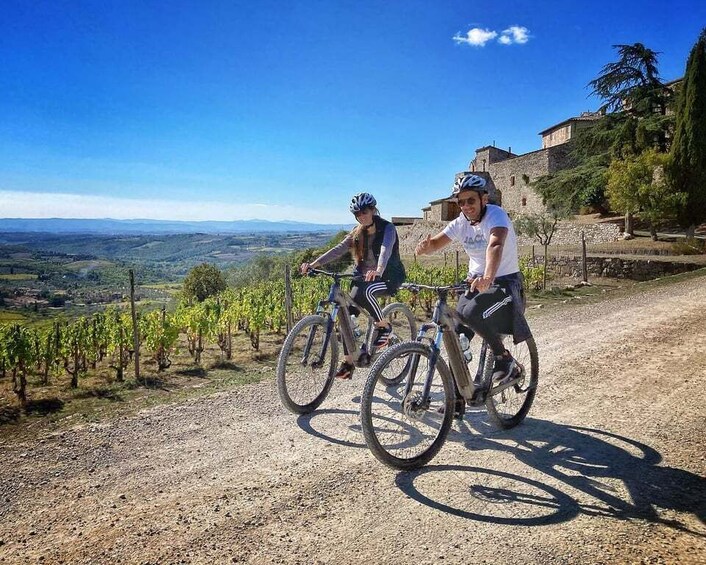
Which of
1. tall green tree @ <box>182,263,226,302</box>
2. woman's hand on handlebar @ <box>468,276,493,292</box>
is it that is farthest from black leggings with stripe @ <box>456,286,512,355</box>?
tall green tree @ <box>182,263,226,302</box>

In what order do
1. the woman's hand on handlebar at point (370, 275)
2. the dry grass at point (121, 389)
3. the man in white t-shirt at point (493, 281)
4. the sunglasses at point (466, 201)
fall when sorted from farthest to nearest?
1. the dry grass at point (121, 389)
2. the woman's hand on handlebar at point (370, 275)
3. the sunglasses at point (466, 201)
4. the man in white t-shirt at point (493, 281)

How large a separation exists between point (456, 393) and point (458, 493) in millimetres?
854

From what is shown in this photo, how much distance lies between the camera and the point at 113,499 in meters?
3.51

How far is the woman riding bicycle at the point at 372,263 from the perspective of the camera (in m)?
5.20

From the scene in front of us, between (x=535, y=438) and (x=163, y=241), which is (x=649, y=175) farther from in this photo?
(x=163, y=241)

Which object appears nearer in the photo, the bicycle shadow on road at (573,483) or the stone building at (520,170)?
the bicycle shadow on road at (573,483)

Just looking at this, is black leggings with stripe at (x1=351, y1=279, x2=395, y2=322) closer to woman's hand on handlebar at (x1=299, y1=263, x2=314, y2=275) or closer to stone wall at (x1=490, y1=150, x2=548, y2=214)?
woman's hand on handlebar at (x1=299, y1=263, x2=314, y2=275)

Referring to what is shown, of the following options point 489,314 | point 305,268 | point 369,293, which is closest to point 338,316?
point 369,293

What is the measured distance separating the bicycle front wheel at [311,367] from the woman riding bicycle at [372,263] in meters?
0.19

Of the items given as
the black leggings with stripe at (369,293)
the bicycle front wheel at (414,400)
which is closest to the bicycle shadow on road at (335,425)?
the bicycle front wheel at (414,400)

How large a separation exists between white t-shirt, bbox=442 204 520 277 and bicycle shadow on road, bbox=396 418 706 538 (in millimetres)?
1573

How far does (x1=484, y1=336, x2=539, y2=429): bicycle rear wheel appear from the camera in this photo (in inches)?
179

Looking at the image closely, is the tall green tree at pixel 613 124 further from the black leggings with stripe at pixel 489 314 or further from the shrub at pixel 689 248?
the black leggings with stripe at pixel 489 314

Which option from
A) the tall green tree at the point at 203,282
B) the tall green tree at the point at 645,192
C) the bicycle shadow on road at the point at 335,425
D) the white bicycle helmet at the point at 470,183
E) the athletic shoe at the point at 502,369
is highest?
the tall green tree at the point at 645,192
